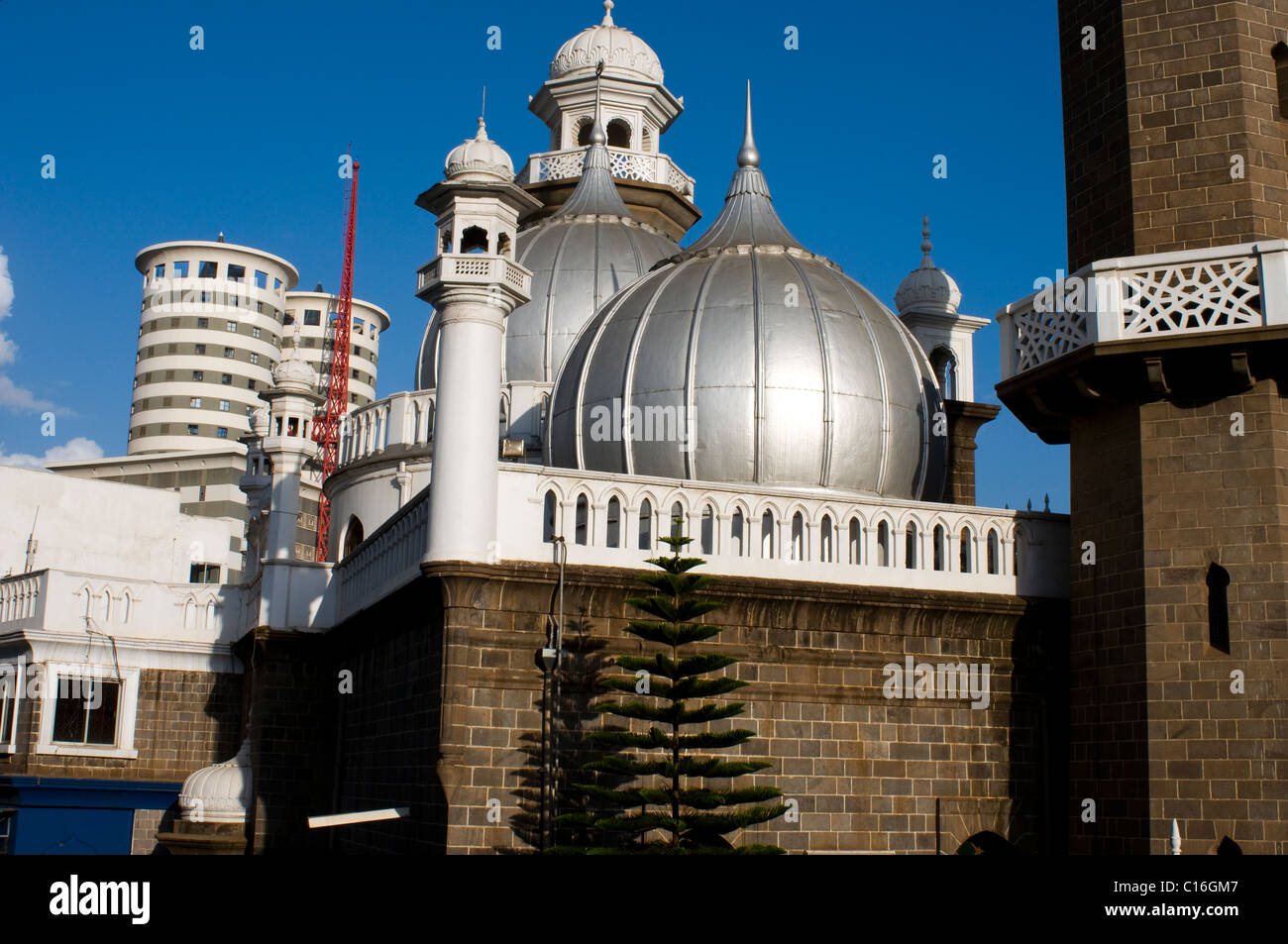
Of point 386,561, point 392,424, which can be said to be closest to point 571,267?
point 392,424

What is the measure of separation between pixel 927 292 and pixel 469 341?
460 inches

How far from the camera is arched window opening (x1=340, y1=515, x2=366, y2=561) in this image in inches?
1033

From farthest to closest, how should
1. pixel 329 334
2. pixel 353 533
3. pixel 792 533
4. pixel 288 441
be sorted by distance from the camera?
pixel 329 334 → pixel 288 441 → pixel 353 533 → pixel 792 533

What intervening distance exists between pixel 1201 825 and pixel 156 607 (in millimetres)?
21938

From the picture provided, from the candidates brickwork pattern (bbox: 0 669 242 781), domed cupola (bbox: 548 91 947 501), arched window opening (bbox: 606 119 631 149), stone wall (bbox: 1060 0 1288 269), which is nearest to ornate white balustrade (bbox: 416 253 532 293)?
domed cupola (bbox: 548 91 947 501)

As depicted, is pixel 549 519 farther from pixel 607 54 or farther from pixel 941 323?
pixel 607 54

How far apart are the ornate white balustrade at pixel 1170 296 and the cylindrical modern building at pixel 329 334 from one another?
92.4 meters

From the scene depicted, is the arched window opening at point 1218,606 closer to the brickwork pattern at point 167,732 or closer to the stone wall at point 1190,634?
the stone wall at point 1190,634

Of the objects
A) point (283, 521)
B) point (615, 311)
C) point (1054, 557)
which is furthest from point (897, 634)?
point (283, 521)

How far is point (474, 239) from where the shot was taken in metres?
17.0

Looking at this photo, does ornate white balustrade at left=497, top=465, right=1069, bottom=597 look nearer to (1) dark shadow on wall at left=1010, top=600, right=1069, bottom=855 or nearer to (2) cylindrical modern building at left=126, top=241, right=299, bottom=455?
(1) dark shadow on wall at left=1010, top=600, right=1069, bottom=855

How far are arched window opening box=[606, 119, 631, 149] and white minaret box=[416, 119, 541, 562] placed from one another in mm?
18474
